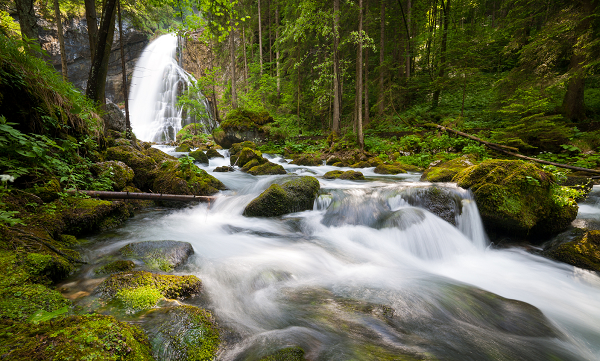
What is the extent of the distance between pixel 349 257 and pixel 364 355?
2621 millimetres

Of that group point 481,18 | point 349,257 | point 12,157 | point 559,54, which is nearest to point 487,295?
point 349,257

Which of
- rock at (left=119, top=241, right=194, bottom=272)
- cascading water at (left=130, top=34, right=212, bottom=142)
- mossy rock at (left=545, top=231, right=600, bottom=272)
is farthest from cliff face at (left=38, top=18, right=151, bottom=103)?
mossy rock at (left=545, top=231, right=600, bottom=272)

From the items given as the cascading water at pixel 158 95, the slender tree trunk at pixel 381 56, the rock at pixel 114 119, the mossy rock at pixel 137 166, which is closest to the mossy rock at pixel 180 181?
the mossy rock at pixel 137 166

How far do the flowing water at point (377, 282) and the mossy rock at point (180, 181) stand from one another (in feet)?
1.88

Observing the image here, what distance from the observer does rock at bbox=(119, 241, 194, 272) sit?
3.22 m

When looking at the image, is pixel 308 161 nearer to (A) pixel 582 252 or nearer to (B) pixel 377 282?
(B) pixel 377 282

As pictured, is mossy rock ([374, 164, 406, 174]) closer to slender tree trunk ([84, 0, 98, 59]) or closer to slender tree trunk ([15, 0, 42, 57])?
slender tree trunk ([84, 0, 98, 59])

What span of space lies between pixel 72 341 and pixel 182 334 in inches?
29.2

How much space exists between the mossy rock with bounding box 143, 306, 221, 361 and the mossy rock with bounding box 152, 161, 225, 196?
4.76 metres

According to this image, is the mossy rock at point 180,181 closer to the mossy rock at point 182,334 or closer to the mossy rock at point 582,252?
the mossy rock at point 182,334

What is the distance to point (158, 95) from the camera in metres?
31.6

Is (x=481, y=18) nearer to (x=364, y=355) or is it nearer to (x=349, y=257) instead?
(x=349, y=257)

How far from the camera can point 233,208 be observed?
6465 millimetres

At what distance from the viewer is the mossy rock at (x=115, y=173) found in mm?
5055
